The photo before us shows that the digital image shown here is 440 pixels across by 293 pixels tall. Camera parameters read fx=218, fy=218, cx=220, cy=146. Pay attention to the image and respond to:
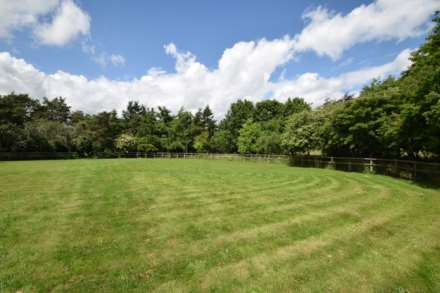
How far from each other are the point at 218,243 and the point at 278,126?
117 ft

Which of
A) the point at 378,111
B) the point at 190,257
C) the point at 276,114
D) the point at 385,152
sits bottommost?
the point at 190,257

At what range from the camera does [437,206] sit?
7004 millimetres

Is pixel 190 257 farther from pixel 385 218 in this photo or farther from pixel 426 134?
pixel 426 134

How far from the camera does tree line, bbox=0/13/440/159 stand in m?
11.2

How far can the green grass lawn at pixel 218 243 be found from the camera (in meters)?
3.19

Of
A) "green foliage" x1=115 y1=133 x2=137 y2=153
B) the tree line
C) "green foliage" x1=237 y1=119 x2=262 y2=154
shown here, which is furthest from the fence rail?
"green foliage" x1=115 y1=133 x2=137 y2=153

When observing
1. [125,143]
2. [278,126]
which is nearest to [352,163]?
[278,126]

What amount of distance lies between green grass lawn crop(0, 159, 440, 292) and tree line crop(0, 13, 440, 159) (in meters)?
5.59

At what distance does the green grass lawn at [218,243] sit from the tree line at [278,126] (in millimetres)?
5592

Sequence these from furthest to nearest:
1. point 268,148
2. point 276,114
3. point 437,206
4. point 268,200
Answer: point 276,114 < point 268,148 < point 268,200 < point 437,206

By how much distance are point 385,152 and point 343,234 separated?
49.6ft

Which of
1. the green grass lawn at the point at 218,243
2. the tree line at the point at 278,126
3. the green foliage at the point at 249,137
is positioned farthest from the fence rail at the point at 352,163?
the green foliage at the point at 249,137

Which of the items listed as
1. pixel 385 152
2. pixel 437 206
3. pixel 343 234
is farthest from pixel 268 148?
pixel 343 234

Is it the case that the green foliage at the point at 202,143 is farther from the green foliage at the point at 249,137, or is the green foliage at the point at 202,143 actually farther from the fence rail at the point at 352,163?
the green foliage at the point at 249,137
